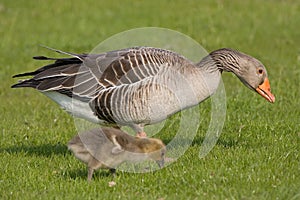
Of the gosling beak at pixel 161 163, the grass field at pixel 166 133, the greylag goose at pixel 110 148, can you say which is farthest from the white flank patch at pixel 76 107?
the gosling beak at pixel 161 163

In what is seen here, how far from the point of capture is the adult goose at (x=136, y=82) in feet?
25.2

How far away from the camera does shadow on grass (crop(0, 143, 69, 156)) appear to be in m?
8.46

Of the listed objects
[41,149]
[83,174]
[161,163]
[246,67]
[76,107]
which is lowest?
[41,149]

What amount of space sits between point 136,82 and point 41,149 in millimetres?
1785

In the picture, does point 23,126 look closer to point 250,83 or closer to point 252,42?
point 250,83

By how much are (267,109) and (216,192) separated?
4.02 meters

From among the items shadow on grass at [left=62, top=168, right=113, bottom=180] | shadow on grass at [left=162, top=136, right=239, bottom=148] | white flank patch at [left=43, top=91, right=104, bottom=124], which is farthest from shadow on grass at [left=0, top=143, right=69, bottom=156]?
shadow on grass at [left=162, top=136, right=239, bottom=148]

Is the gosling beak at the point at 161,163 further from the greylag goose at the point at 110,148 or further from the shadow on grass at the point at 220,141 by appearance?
the shadow on grass at the point at 220,141

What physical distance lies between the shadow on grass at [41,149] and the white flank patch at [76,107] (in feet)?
1.93

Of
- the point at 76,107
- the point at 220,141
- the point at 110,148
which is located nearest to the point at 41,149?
the point at 76,107

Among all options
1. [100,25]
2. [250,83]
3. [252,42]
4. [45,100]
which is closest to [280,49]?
[252,42]

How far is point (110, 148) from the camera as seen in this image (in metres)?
6.83

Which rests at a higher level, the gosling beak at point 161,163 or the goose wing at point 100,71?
the goose wing at point 100,71

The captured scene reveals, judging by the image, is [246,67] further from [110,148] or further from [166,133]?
[110,148]
